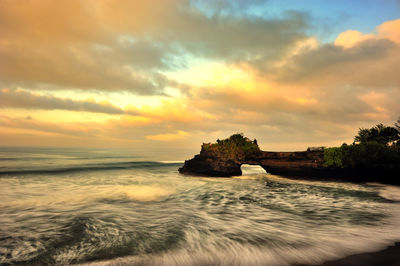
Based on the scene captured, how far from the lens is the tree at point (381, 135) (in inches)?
865

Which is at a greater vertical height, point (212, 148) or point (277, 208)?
point (212, 148)

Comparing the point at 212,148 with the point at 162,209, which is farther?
the point at 212,148

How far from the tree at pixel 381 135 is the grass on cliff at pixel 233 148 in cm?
1094

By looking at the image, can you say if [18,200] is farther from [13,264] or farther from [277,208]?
[277,208]

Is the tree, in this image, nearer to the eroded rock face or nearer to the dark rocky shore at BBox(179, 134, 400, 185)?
the dark rocky shore at BBox(179, 134, 400, 185)

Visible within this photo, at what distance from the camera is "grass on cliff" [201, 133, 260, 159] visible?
21.1 meters

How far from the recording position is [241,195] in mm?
12242

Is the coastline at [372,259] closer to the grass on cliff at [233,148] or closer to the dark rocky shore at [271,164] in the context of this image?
the dark rocky shore at [271,164]

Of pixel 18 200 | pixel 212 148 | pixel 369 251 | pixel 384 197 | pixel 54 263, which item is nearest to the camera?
pixel 54 263

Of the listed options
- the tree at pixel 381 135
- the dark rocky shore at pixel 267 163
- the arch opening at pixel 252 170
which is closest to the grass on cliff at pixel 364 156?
the dark rocky shore at pixel 267 163

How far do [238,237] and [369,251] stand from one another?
114 inches

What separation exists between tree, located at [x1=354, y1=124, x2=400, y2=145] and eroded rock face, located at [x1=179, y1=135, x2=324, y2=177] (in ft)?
26.7

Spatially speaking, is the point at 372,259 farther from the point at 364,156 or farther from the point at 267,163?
the point at 267,163

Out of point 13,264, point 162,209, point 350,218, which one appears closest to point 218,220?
point 162,209
